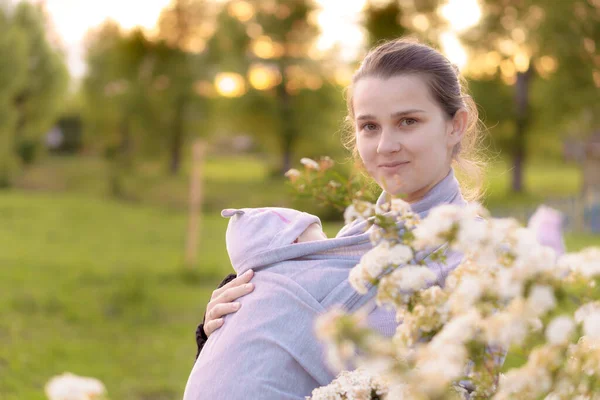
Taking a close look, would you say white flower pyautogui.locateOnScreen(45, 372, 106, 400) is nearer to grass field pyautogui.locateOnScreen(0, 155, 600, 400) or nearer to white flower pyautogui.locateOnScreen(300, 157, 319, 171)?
white flower pyautogui.locateOnScreen(300, 157, 319, 171)

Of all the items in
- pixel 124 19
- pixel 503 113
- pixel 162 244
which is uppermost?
pixel 124 19

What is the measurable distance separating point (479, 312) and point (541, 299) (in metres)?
0.12

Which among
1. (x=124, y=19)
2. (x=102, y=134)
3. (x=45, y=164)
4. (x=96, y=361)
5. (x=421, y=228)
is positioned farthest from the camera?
(x=45, y=164)

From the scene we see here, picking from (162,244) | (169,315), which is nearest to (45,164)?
(162,244)

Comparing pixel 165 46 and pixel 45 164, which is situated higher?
pixel 165 46

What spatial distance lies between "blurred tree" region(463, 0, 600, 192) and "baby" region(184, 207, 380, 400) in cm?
2102

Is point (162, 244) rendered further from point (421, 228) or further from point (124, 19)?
point (421, 228)

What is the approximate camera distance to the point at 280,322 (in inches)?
72.8

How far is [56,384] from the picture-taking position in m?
1.05

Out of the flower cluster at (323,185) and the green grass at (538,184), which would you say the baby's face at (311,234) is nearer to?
the flower cluster at (323,185)

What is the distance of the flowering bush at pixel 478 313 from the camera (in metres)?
1.04

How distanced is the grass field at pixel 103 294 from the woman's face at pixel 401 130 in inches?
206

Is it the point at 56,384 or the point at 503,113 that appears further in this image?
the point at 503,113

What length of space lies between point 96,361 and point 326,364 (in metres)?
6.50
